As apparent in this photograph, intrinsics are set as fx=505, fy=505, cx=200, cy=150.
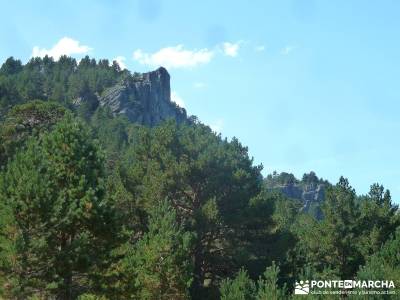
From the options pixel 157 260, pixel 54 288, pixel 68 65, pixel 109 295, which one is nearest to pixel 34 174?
pixel 54 288

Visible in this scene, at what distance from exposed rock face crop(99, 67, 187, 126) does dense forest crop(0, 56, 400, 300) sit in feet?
167

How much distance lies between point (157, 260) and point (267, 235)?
15.8 meters

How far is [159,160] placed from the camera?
42844 millimetres

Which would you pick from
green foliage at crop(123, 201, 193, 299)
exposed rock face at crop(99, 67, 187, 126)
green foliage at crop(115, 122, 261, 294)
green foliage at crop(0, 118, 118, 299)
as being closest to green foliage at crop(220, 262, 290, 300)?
green foliage at crop(123, 201, 193, 299)

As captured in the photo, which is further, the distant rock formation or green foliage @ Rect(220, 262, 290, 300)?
the distant rock formation

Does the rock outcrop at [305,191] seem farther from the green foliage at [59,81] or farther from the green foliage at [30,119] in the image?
the green foliage at [30,119]

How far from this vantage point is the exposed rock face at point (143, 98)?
122 m

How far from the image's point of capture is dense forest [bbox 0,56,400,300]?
59.5 feet

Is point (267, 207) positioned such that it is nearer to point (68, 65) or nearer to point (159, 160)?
point (159, 160)

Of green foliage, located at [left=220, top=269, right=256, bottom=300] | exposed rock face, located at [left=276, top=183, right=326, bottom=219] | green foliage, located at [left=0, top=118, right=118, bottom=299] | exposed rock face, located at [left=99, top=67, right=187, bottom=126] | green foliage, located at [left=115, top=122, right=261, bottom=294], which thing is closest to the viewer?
green foliage, located at [left=0, top=118, right=118, bottom=299]

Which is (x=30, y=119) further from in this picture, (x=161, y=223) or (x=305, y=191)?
(x=305, y=191)

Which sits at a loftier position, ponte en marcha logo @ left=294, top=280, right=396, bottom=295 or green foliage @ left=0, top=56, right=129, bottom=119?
green foliage @ left=0, top=56, right=129, bottom=119

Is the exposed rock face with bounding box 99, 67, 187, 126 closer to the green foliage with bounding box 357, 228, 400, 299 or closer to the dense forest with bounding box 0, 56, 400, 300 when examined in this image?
the dense forest with bounding box 0, 56, 400, 300

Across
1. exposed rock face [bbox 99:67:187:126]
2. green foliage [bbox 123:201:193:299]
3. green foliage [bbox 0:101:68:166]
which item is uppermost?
exposed rock face [bbox 99:67:187:126]
